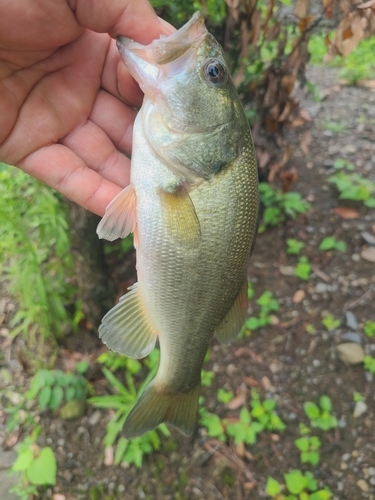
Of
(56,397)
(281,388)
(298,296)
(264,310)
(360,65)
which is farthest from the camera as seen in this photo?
(360,65)

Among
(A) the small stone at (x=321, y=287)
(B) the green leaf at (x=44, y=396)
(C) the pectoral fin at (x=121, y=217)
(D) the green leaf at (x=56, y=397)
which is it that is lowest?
(D) the green leaf at (x=56, y=397)

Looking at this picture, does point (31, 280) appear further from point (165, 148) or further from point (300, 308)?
point (300, 308)

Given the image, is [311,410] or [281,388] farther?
[281,388]

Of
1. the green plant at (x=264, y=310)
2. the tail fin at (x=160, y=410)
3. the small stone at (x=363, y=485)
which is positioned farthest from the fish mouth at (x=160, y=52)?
the small stone at (x=363, y=485)

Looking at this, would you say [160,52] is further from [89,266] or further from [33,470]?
[33,470]

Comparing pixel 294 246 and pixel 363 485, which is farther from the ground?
pixel 294 246

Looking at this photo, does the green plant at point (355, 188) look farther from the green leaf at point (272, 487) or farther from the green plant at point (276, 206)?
the green leaf at point (272, 487)

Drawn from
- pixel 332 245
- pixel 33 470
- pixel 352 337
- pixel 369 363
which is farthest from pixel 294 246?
pixel 33 470
